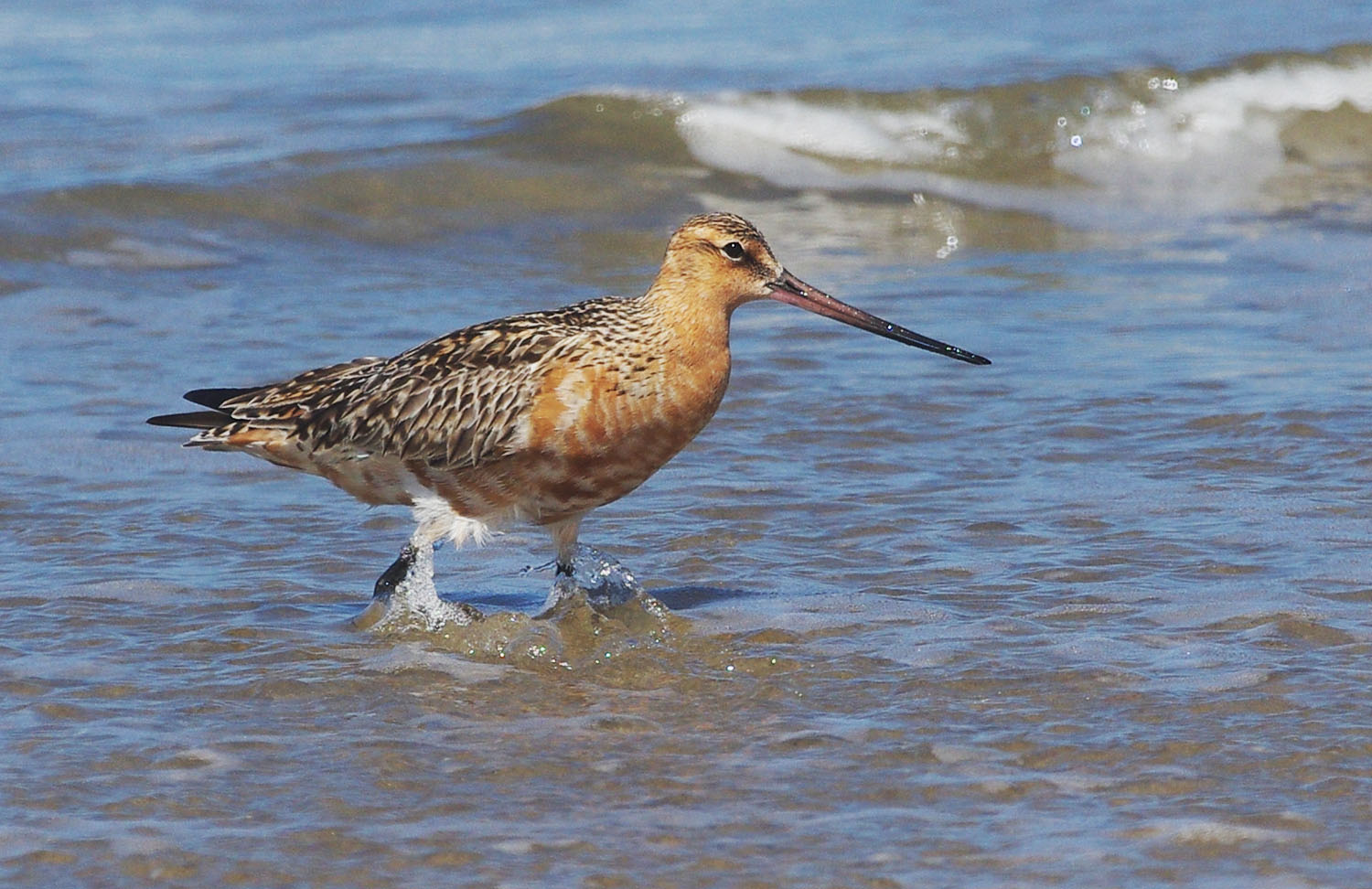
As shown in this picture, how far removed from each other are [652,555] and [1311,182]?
27.3 ft

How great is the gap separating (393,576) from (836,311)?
1.78 meters

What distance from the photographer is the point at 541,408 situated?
6.55 m

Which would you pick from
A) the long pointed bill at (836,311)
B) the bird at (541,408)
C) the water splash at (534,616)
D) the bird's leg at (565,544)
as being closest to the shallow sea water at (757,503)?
the water splash at (534,616)

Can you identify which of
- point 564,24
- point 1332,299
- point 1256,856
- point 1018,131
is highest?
point 564,24

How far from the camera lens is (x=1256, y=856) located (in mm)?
4738

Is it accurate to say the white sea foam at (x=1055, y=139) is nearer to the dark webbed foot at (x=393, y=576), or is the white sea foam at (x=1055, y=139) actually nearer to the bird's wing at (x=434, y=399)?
the bird's wing at (x=434, y=399)

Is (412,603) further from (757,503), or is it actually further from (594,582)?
(757,503)

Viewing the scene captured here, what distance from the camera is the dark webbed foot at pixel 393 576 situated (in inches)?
264

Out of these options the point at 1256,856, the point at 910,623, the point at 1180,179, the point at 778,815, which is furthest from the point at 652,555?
the point at 1180,179

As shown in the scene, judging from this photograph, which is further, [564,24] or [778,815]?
[564,24]

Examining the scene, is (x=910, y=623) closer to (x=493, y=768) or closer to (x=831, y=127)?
(x=493, y=768)

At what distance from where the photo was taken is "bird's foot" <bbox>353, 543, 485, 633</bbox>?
6.60 metres

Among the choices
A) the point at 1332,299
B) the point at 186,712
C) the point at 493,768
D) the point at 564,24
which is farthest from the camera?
the point at 564,24

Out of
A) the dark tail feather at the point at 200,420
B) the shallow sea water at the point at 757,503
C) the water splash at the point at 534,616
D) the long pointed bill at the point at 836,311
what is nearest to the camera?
the shallow sea water at the point at 757,503
